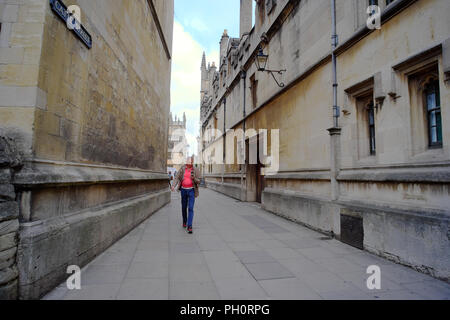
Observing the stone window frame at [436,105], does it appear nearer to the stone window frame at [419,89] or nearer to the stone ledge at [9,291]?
the stone window frame at [419,89]

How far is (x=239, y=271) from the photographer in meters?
3.59

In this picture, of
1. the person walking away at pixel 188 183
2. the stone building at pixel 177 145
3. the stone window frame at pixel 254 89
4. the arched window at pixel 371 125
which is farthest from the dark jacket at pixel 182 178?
the stone building at pixel 177 145

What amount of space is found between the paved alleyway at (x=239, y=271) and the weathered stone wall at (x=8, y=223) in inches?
18.9

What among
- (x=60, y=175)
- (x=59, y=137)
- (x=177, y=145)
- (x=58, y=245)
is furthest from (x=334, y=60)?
(x=177, y=145)

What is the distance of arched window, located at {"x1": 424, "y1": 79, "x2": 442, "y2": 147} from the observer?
3896mm

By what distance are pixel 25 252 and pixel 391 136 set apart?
213 inches

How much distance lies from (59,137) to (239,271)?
3.04 metres

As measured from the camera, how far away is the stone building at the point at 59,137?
258cm

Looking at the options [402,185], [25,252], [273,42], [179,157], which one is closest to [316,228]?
[402,185]

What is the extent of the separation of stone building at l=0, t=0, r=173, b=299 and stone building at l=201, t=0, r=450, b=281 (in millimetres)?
4716

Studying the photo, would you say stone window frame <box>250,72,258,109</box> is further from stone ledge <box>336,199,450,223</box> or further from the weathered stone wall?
the weathered stone wall

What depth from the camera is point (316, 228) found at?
6328mm

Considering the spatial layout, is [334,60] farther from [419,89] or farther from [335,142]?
[419,89]

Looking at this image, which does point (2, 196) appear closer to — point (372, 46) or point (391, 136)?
point (391, 136)
